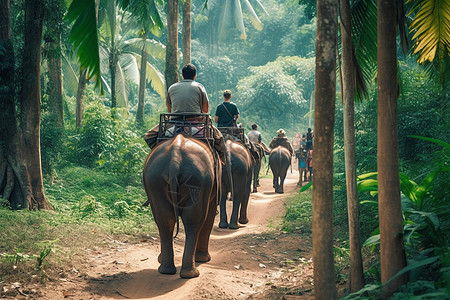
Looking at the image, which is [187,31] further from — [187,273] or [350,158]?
[350,158]

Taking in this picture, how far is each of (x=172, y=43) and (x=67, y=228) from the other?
7956 millimetres

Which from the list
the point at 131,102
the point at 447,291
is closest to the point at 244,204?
the point at 447,291

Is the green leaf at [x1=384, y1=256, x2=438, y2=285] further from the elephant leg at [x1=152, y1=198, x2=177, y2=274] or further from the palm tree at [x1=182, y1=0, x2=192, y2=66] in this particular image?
the palm tree at [x1=182, y1=0, x2=192, y2=66]

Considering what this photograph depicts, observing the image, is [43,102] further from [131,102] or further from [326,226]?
[131,102]

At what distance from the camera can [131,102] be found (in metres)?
47.0

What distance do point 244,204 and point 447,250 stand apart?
7.62 meters

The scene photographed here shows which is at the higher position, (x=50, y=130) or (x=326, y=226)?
(x=50, y=130)

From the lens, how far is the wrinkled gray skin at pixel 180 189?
6.36 metres

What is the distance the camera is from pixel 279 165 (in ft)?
63.0

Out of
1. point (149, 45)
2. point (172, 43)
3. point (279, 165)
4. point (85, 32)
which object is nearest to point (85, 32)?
point (85, 32)

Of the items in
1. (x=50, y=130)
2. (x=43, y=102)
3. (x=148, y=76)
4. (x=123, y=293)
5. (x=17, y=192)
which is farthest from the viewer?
(x=148, y=76)

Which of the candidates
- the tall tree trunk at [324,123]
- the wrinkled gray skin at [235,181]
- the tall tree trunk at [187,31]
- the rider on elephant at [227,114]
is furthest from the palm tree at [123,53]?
the tall tree trunk at [324,123]

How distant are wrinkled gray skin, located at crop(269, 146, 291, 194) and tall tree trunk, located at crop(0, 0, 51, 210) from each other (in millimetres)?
10788

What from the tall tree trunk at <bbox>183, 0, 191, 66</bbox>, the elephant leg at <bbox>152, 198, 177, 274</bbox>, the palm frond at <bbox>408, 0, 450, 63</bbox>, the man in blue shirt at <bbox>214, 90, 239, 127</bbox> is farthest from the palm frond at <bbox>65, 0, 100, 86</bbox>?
the tall tree trunk at <bbox>183, 0, 191, 66</bbox>
